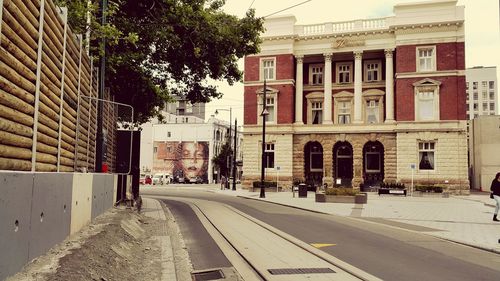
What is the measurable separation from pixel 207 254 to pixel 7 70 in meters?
5.25

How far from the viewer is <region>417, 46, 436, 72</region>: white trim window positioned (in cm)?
4244

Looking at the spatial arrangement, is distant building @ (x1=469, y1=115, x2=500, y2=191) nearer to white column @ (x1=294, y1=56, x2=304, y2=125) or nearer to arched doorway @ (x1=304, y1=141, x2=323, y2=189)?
arched doorway @ (x1=304, y1=141, x2=323, y2=189)

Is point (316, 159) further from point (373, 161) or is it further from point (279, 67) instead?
point (279, 67)

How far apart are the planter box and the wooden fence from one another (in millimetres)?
18617

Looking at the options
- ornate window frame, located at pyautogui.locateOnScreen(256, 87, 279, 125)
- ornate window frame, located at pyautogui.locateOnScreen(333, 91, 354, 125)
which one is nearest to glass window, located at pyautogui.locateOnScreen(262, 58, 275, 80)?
ornate window frame, located at pyautogui.locateOnScreen(256, 87, 279, 125)

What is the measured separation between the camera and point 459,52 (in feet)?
136

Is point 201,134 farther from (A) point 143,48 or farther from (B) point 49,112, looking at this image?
(B) point 49,112

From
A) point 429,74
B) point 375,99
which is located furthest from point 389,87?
point 429,74

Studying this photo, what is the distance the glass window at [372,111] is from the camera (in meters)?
46.1

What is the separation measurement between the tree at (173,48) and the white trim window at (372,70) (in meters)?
28.5

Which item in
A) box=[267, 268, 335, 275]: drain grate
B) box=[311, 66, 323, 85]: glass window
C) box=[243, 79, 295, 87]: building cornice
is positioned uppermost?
box=[311, 66, 323, 85]: glass window

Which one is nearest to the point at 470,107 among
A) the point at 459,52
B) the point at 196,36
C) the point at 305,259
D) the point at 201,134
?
the point at 201,134

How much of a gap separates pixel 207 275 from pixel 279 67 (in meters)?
41.5

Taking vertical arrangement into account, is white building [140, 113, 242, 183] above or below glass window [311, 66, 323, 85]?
below
